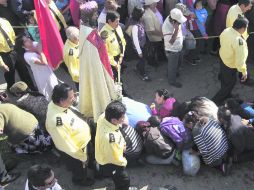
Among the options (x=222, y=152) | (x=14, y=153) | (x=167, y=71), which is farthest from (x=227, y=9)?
(x=14, y=153)

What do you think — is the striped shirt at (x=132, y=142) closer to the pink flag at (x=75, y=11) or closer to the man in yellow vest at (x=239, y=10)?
the man in yellow vest at (x=239, y=10)

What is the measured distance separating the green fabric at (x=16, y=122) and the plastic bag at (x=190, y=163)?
7.18 feet

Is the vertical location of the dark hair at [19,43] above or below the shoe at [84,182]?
above

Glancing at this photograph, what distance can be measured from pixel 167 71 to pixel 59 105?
3480mm

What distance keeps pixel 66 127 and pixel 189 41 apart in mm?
3586

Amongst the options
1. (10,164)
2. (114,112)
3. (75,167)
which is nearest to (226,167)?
(114,112)

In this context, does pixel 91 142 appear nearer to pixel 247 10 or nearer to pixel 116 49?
pixel 116 49

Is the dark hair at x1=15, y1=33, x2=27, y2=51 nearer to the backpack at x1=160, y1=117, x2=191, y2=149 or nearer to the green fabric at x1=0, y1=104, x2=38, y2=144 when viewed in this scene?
the green fabric at x1=0, y1=104, x2=38, y2=144

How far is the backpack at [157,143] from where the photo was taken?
560cm

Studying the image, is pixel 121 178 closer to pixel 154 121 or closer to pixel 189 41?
pixel 154 121

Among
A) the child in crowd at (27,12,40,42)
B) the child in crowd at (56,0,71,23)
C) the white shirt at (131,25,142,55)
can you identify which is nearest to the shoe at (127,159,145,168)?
the white shirt at (131,25,142,55)

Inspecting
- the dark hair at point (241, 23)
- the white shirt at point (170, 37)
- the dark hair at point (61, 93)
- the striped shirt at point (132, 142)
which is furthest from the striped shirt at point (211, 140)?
the white shirt at point (170, 37)

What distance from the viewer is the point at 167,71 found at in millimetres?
7957

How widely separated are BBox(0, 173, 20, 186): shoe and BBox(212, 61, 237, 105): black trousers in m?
3.53
